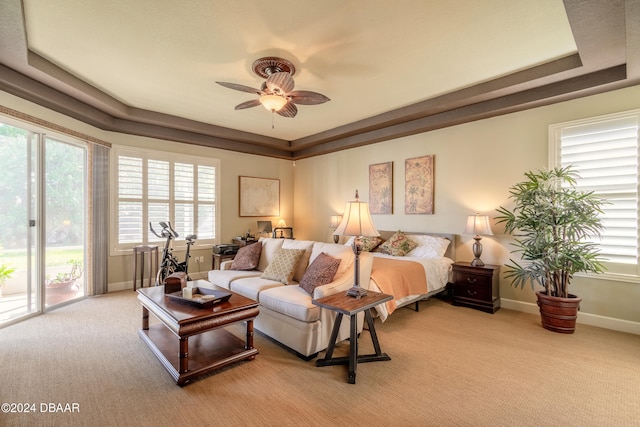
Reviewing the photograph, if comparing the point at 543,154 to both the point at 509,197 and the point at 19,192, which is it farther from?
the point at 19,192

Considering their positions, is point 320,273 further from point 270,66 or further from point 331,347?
point 270,66

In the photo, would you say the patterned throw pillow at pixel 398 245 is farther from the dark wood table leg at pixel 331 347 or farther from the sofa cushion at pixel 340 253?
the dark wood table leg at pixel 331 347

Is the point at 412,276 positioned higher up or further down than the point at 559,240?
further down

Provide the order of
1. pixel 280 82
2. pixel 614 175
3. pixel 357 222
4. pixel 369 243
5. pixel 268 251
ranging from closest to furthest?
pixel 357 222 < pixel 280 82 < pixel 614 175 < pixel 268 251 < pixel 369 243

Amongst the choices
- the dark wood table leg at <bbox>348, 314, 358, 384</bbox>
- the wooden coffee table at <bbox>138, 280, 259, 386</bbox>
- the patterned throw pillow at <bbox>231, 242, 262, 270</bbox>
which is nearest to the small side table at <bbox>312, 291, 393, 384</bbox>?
the dark wood table leg at <bbox>348, 314, 358, 384</bbox>

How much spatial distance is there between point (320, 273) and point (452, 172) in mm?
2962

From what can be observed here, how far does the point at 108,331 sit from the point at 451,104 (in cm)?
504

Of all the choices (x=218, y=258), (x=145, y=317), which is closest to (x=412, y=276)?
(x=145, y=317)

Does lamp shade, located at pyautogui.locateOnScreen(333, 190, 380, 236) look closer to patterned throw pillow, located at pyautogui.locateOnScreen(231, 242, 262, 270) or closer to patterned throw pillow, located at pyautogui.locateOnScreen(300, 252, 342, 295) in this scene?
patterned throw pillow, located at pyautogui.locateOnScreen(300, 252, 342, 295)

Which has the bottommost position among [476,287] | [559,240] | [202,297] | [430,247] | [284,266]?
[476,287]

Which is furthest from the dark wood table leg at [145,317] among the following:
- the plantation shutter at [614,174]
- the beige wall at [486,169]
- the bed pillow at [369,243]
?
the plantation shutter at [614,174]

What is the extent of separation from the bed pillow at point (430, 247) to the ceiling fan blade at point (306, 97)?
273 cm

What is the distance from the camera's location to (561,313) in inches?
124

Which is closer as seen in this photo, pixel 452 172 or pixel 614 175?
pixel 614 175
